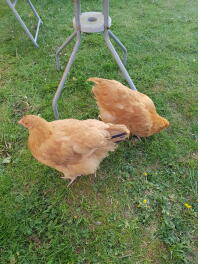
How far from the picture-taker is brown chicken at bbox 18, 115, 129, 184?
2.55 meters

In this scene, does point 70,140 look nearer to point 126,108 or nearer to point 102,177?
point 102,177

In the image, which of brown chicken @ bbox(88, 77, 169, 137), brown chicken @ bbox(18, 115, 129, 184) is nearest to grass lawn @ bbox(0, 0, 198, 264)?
brown chicken @ bbox(88, 77, 169, 137)

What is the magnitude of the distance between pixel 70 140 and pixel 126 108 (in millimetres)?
931

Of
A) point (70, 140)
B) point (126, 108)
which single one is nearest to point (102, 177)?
point (70, 140)

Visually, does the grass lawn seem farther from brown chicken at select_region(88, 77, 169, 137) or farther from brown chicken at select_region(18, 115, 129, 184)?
brown chicken at select_region(18, 115, 129, 184)

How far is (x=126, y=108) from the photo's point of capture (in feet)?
10.0

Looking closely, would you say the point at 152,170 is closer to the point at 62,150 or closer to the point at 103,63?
the point at 62,150

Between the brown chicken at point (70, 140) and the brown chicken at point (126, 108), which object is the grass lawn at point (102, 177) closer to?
the brown chicken at point (126, 108)

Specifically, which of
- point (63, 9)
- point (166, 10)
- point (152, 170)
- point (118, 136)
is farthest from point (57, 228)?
point (166, 10)

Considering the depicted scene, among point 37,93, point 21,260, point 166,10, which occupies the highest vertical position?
point 166,10

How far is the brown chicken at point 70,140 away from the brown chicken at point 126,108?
0.49 meters

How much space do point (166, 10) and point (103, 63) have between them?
3.70m

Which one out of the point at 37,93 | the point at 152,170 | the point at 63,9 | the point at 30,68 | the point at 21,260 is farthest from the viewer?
the point at 63,9

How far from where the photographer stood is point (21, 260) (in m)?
2.41
